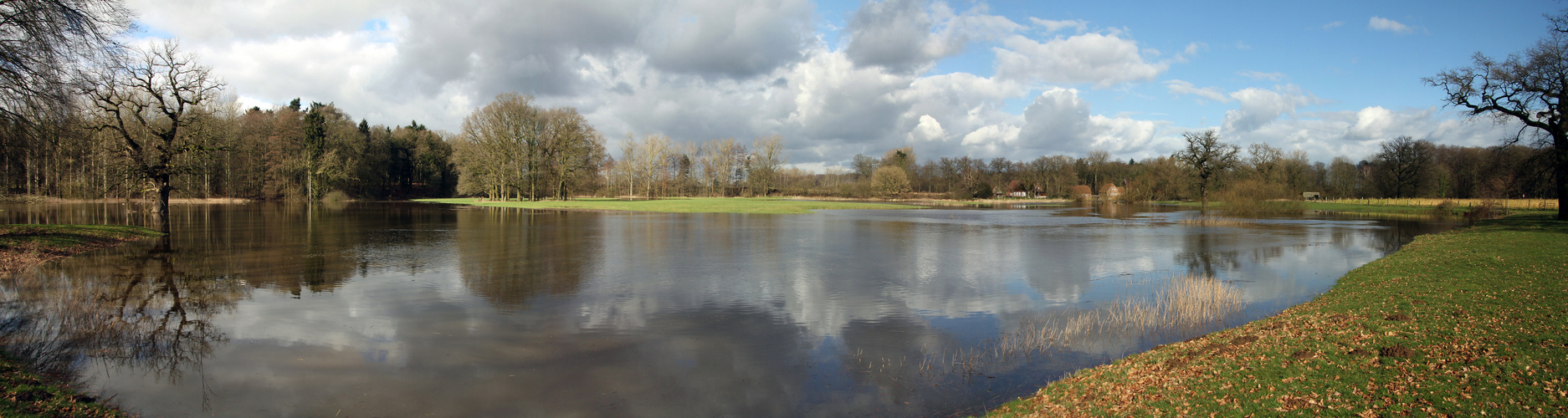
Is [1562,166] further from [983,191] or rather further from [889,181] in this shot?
[983,191]

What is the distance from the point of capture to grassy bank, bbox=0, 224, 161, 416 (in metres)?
5.09

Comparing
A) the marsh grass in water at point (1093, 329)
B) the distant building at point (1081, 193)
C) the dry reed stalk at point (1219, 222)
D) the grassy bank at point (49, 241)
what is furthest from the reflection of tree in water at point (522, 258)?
the distant building at point (1081, 193)

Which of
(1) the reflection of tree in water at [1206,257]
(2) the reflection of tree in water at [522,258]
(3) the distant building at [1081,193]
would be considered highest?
(3) the distant building at [1081,193]

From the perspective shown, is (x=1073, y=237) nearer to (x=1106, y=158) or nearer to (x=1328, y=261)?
(x=1328, y=261)

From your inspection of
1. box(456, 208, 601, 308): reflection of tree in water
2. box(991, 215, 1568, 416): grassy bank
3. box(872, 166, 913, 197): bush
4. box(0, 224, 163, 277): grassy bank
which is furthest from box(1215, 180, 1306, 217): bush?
box(0, 224, 163, 277): grassy bank

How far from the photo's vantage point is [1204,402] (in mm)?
5117

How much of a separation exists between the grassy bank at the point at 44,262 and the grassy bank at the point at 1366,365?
7639 millimetres

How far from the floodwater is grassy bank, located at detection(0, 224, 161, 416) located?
0.39 m

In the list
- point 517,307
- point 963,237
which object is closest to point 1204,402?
point 517,307

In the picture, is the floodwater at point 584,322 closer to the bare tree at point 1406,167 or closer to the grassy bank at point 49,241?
the grassy bank at point 49,241

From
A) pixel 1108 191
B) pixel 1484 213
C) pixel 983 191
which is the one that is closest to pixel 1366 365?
pixel 1484 213

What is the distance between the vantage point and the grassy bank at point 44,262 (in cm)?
509

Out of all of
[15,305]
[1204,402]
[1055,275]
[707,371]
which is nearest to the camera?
[1204,402]

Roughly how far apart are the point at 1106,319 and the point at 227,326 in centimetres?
1275
